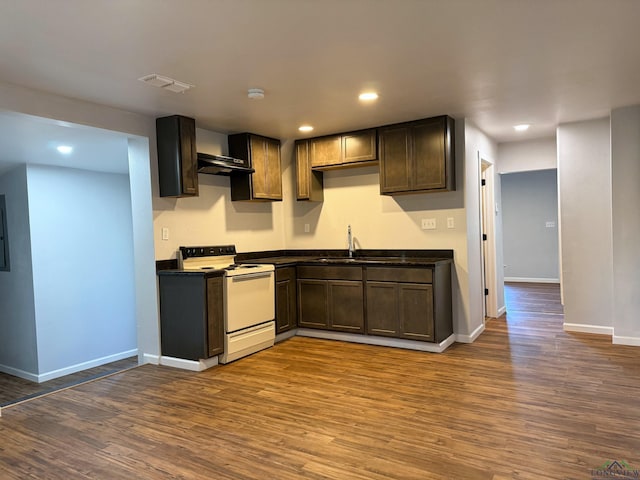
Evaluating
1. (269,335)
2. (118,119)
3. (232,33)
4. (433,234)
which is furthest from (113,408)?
(433,234)

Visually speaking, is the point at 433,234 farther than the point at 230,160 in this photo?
Yes

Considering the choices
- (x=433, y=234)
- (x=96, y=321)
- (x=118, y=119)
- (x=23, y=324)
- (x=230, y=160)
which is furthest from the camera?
(x=96, y=321)

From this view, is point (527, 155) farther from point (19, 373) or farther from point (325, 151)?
point (19, 373)

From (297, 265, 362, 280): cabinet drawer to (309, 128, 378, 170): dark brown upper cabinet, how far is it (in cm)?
117

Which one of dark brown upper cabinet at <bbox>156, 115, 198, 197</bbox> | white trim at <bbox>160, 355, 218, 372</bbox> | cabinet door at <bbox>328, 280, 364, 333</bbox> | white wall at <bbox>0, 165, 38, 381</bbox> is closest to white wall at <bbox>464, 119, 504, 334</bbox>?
cabinet door at <bbox>328, 280, 364, 333</bbox>

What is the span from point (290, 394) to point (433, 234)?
2351mm

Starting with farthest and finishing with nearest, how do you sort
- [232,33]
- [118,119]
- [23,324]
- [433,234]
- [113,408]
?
[23,324]
[433,234]
[118,119]
[113,408]
[232,33]

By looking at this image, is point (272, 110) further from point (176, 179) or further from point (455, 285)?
point (455, 285)

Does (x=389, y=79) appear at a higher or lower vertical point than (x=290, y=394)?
higher

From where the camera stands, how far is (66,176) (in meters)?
5.67

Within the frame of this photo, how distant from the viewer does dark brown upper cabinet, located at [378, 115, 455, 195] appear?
170 inches

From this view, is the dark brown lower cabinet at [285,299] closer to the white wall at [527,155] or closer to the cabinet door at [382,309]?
the cabinet door at [382,309]

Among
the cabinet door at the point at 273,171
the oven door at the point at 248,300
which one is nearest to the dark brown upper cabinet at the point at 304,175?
the cabinet door at the point at 273,171

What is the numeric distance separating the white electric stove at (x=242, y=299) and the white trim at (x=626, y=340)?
11.0 ft
